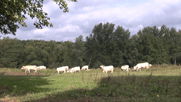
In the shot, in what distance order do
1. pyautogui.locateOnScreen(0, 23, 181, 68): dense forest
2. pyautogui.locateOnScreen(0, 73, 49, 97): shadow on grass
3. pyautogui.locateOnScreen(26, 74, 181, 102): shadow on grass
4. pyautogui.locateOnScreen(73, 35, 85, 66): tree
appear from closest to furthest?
pyautogui.locateOnScreen(26, 74, 181, 102): shadow on grass, pyautogui.locateOnScreen(0, 73, 49, 97): shadow on grass, pyautogui.locateOnScreen(0, 23, 181, 68): dense forest, pyautogui.locateOnScreen(73, 35, 85, 66): tree

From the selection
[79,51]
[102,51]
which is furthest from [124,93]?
[79,51]

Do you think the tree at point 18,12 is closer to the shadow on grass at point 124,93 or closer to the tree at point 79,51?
the shadow on grass at point 124,93

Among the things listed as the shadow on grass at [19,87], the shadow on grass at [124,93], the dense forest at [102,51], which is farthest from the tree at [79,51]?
the shadow on grass at [124,93]

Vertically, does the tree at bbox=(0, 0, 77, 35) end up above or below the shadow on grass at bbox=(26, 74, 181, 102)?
above

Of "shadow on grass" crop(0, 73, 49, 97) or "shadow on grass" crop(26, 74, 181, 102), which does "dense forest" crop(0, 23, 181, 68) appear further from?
"shadow on grass" crop(26, 74, 181, 102)

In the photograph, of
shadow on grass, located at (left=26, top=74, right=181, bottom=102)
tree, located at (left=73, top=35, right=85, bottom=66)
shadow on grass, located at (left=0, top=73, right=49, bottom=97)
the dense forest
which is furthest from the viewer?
tree, located at (left=73, top=35, right=85, bottom=66)

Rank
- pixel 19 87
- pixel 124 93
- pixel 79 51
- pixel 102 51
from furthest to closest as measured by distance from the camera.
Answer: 1. pixel 79 51
2. pixel 102 51
3. pixel 19 87
4. pixel 124 93

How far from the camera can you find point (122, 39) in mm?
59375

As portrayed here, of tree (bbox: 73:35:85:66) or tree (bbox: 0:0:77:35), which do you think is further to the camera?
tree (bbox: 73:35:85:66)

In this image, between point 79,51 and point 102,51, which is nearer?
point 102,51

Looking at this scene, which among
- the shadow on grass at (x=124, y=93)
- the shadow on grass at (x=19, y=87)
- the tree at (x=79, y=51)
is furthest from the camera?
the tree at (x=79, y=51)

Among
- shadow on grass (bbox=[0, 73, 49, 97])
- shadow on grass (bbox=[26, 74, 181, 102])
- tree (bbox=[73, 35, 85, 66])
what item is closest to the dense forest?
tree (bbox=[73, 35, 85, 66])

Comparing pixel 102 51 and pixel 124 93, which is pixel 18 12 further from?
pixel 102 51

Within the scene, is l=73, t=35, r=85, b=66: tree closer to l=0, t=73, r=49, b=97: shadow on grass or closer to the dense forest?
the dense forest
